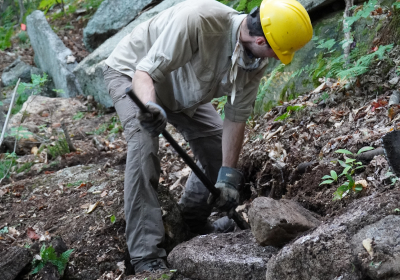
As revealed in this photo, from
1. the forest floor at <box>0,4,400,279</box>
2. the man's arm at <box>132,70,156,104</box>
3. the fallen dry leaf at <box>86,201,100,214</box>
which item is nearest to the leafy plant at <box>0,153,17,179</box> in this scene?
the forest floor at <box>0,4,400,279</box>

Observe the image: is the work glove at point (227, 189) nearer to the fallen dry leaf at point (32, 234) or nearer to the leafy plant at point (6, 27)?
the fallen dry leaf at point (32, 234)

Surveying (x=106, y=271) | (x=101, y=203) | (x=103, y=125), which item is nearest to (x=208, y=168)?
(x=101, y=203)

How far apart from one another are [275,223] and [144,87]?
1436 mm

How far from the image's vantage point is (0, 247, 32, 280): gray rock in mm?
3576

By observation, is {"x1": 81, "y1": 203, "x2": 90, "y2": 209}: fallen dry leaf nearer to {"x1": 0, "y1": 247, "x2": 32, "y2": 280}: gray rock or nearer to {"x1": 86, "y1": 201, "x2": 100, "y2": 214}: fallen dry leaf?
{"x1": 86, "y1": 201, "x2": 100, "y2": 214}: fallen dry leaf

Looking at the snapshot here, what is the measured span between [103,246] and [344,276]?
2462mm

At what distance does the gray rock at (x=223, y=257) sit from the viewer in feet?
9.93

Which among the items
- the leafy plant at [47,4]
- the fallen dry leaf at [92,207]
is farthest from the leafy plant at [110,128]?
the leafy plant at [47,4]

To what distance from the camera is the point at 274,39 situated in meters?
3.40

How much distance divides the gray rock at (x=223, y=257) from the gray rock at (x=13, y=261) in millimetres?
1251

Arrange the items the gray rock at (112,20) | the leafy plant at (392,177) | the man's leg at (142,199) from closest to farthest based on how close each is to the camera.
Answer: the leafy plant at (392,177), the man's leg at (142,199), the gray rock at (112,20)

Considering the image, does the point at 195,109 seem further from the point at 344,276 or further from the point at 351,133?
the point at 344,276

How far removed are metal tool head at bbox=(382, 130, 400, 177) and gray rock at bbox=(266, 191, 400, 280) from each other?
12.0 inches

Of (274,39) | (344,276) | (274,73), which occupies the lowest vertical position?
(274,73)
